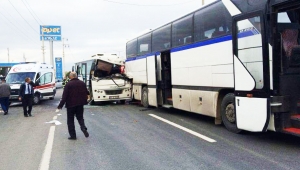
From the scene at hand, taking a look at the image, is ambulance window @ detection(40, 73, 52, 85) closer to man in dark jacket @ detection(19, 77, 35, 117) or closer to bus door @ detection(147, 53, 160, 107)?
man in dark jacket @ detection(19, 77, 35, 117)

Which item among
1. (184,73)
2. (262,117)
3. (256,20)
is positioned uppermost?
(256,20)

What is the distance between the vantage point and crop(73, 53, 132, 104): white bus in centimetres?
1780

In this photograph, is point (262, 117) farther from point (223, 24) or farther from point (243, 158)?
point (223, 24)

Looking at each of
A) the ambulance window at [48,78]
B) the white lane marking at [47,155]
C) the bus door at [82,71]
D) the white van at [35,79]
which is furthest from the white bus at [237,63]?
the ambulance window at [48,78]

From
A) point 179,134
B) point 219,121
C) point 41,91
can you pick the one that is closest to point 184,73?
point 219,121

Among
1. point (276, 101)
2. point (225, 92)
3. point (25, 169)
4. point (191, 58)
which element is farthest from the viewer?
point (191, 58)

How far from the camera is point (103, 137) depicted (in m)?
8.70

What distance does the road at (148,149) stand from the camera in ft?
19.4

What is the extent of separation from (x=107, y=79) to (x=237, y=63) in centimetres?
1114

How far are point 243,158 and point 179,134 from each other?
282cm

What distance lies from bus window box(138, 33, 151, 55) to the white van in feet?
26.5

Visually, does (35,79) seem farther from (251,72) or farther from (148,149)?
(251,72)

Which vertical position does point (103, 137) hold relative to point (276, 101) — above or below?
below

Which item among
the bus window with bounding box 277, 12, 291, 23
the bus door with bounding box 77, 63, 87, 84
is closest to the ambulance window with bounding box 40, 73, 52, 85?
the bus door with bounding box 77, 63, 87, 84
